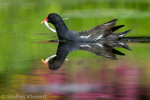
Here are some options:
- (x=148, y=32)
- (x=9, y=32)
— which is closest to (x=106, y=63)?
(x=148, y=32)

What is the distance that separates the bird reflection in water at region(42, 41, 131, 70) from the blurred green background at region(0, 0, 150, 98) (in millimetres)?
177

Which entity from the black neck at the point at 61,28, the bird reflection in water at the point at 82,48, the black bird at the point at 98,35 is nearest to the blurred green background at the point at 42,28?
the bird reflection in water at the point at 82,48

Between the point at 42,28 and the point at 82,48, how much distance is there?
5.18m

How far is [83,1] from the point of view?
89.7 feet

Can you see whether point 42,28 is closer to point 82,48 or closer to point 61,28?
point 61,28

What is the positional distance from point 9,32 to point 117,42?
158 inches

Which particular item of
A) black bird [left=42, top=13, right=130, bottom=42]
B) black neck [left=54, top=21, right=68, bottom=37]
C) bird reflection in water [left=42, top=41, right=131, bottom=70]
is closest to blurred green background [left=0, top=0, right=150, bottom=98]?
bird reflection in water [left=42, top=41, right=131, bottom=70]

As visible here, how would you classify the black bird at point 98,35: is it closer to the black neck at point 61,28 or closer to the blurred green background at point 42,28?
the black neck at point 61,28

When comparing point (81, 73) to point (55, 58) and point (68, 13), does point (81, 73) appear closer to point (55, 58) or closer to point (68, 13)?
point (55, 58)

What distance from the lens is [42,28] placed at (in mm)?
16172

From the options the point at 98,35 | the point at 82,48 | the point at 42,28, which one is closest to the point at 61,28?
the point at 98,35

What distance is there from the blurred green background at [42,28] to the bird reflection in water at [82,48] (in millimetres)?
177

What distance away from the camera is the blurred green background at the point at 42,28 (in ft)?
30.1

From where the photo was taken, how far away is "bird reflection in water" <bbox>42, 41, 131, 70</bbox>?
928 centimetres
